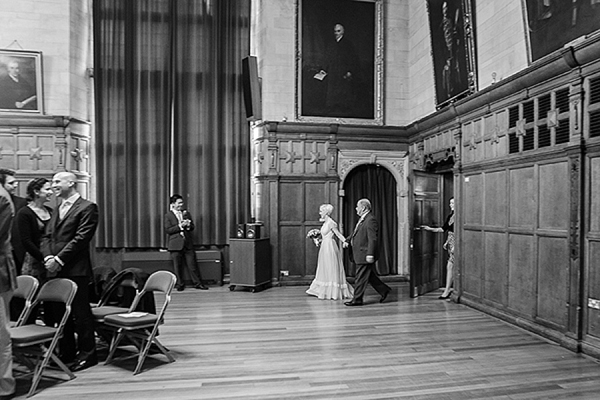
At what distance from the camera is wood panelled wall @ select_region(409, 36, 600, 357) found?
4742 millimetres

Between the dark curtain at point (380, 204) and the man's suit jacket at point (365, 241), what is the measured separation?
239 cm

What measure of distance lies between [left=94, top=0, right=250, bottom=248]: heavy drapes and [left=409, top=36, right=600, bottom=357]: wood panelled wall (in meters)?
4.47

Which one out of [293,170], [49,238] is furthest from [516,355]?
[293,170]

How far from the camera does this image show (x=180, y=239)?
335 inches

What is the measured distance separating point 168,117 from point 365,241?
479 centimetres

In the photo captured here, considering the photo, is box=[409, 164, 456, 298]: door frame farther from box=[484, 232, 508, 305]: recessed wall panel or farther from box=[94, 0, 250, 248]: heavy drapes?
box=[94, 0, 250, 248]: heavy drapes

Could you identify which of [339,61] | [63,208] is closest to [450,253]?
[339,61]

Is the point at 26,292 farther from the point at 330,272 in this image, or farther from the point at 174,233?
the point at 330,272

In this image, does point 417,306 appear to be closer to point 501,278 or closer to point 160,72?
point 501,278

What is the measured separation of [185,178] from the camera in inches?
363

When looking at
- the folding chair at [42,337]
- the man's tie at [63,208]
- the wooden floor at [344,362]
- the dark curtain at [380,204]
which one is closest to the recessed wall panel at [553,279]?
the wooden floor at [344,362]

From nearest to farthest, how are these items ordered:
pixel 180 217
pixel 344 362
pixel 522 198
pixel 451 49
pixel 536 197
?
pixel 344 362
pixel 536 197
pixel 522 198
pixel 451 49
pixel 180 217

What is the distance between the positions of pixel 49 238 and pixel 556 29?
587 cm

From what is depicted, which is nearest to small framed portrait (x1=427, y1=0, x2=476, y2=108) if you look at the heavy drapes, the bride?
the bride
